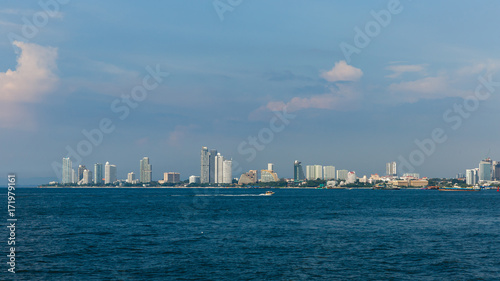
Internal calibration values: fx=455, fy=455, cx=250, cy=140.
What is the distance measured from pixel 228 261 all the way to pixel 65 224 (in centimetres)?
5201

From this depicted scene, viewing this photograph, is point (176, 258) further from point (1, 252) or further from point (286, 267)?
point (1, 252)

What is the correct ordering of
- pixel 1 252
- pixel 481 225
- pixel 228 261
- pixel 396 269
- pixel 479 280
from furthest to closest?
pixel 481 225
pixel 1 252
pixel 228 261
pixel 396 269
pixel 479 280

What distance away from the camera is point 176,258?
5478 centimetres

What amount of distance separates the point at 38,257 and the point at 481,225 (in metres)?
80.4

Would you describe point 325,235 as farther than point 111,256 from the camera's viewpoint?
Yes

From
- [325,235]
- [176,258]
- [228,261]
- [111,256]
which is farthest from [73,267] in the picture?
[325,235]

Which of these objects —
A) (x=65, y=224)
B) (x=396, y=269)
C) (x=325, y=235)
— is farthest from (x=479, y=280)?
(x=65, y=224)

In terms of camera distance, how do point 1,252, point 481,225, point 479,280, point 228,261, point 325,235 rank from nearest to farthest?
point 479,280
point 228,261
point 1,252
point 325,235
point 481,225

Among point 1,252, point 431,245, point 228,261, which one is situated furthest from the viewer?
point 431,245

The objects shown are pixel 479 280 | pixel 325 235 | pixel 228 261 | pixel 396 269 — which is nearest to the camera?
pixel 479 280

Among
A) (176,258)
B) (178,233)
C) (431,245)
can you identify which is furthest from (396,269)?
(178,233)

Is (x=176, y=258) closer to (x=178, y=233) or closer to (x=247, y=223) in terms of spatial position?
(x=178, y=233)

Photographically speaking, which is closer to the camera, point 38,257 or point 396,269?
point 396,269

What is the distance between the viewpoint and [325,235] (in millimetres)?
74625
